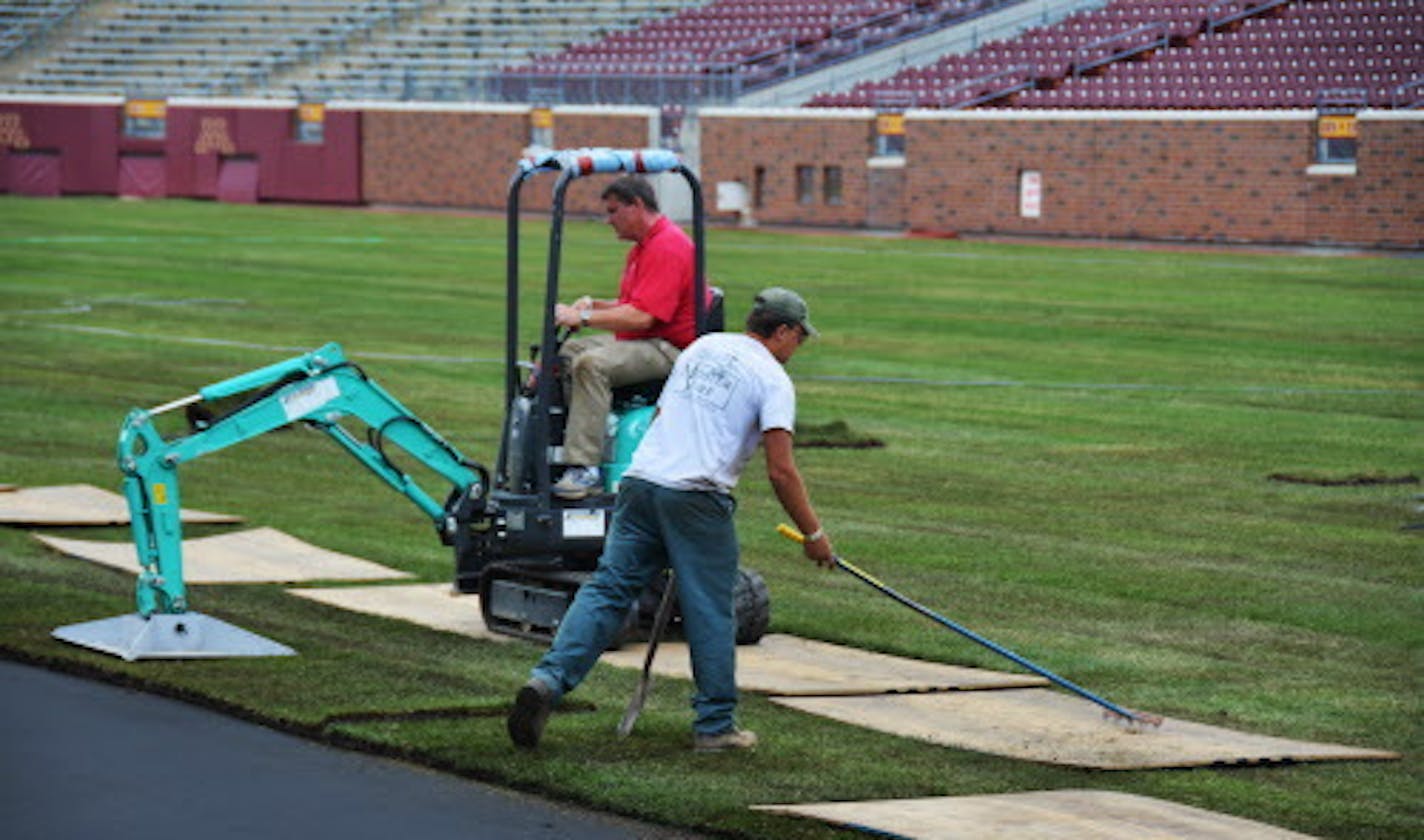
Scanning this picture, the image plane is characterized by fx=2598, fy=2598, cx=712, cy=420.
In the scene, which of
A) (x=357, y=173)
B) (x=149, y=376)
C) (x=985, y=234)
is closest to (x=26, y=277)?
(x=149, y=376)

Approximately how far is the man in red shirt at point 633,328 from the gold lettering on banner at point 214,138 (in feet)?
172

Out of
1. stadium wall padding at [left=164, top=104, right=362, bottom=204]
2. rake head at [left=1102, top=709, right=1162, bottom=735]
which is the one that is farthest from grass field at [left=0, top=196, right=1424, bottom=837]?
stadium wall padding at [left=164, top=104, right=362, bottom=204]

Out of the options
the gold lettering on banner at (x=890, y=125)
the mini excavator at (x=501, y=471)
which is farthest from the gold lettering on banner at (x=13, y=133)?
the mini excavator at (x=501, y=471)

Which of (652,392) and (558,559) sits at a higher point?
(652,392)

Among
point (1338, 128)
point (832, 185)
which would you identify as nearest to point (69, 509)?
point (1338, 128)

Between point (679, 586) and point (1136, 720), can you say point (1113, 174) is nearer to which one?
point (1136, 720)

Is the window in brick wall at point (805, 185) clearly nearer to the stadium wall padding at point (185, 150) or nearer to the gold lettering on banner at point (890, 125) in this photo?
the gold lettering on banner at point (890, 125)

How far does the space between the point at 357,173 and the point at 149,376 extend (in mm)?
36771

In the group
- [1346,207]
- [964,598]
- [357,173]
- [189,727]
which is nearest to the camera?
[189,727]

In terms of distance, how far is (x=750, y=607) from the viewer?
12820 millimetres

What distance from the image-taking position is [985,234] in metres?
49.6

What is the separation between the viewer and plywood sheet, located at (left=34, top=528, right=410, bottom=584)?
48.9 feet

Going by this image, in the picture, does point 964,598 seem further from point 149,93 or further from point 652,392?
point 149,93

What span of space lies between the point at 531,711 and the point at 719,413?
4.57 ft
